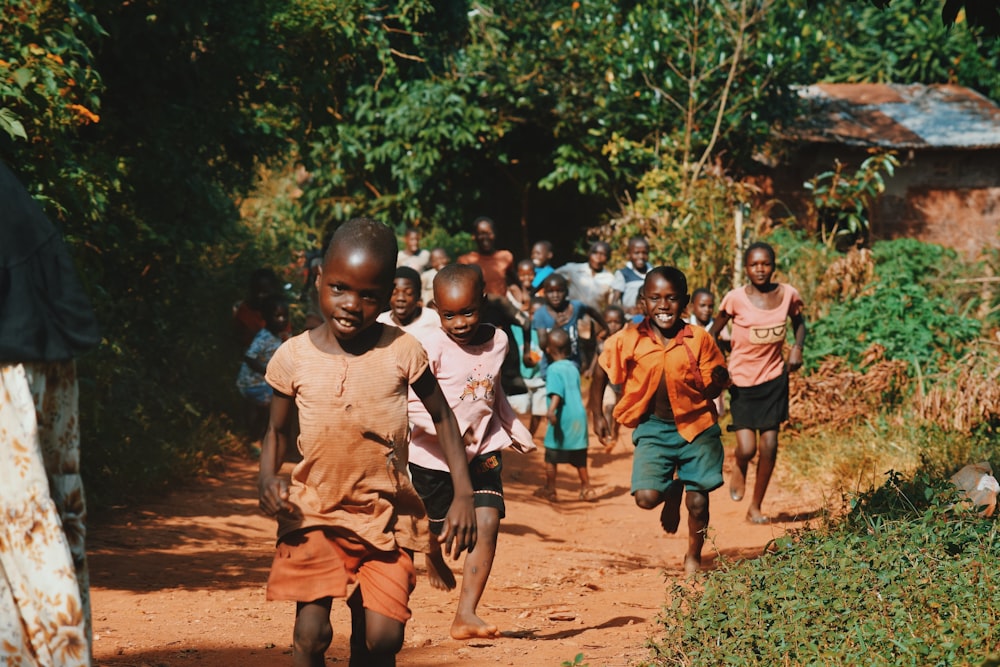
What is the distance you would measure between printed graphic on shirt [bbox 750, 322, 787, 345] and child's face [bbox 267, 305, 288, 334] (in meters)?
4.80

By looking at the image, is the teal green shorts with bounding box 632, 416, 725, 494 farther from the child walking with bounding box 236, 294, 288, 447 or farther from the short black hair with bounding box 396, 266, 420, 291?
the child walking with bounding box 236, 294, 288, 447

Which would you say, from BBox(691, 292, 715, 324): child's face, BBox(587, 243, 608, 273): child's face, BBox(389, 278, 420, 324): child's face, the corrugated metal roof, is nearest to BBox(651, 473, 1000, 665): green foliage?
BBox(389, 278, 420, 324): child's face

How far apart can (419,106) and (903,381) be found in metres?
9.81

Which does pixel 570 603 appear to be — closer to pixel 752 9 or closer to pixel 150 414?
pixel 150 414

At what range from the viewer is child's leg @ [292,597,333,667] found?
420 centimetres

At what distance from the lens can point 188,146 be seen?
10.1m

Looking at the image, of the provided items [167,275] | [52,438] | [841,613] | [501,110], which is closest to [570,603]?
[841,613]

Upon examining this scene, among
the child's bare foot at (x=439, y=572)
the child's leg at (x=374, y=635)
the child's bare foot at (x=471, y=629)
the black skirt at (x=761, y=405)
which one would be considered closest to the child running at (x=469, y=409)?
the child's bare foot at (x=471, y=629)

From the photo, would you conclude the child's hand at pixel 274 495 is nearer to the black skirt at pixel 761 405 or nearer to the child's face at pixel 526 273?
the black skirt at pixel 761 405

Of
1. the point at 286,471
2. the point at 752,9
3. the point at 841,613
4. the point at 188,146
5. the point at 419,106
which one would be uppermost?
the point at 752,9

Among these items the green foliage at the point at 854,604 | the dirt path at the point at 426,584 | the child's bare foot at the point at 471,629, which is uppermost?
the green foliage at the point at 854,604

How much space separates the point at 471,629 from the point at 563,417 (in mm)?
4709

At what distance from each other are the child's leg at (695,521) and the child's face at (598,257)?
6.95 m

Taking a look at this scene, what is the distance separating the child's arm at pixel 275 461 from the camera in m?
4.11
